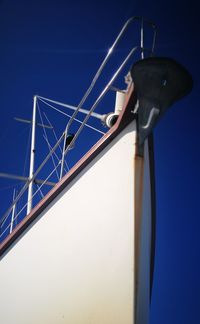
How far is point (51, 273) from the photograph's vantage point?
102 inches

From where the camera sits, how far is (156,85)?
2.20 metres

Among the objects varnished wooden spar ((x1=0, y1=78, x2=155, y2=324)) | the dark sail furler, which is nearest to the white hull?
varnished wooden spar ((x1=0, y1=78, x2=155, y2=324))

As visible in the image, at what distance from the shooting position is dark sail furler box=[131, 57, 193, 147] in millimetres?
2074

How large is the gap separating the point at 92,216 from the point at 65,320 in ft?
3.13

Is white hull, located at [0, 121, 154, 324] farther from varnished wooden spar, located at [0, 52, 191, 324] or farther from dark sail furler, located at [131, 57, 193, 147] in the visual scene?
dark sail furler, located at [131, 57, 193, 147]

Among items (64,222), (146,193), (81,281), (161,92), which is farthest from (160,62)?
(81,281)

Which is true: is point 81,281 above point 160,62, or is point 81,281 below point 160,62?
below

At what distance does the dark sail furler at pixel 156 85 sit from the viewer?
2.07 m

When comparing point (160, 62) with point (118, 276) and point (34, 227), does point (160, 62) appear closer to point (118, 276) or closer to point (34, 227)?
point (118, 276)

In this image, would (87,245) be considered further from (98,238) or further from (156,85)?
(156,85)

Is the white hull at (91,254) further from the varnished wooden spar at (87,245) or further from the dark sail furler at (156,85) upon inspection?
the dark sail furler at (156,85)

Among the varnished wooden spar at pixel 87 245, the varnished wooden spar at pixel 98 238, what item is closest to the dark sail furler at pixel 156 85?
the varnished wooden spar at pixel 98 238

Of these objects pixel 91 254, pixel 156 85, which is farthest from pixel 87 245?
pixel 156 85

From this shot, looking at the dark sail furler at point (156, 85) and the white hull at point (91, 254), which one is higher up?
the dark sail furler at point (156, 85)
